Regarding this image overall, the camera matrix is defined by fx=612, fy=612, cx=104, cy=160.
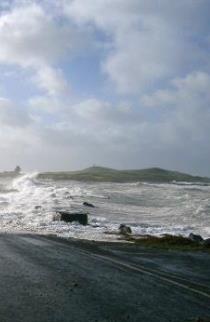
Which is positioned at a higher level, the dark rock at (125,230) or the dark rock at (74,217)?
the dark rock at (74,217)

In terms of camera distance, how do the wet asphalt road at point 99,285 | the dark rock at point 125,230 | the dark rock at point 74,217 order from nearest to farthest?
1. the wet asphalt road at point 99,285
2. the dark rock at point 125,230
3. the dark rock at point 74,217

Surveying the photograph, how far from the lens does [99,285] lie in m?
11.1

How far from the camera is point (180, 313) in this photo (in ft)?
28.8

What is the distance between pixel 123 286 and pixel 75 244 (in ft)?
31.9

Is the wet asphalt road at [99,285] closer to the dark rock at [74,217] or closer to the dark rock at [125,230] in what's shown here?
the dark rock at [125,230]

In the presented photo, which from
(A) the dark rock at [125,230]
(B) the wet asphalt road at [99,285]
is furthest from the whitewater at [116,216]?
(B) the wet asphalt road at [99,285]

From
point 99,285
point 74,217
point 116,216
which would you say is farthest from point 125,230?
point 99,285

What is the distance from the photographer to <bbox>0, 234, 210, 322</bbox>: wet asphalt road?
859 centimetres

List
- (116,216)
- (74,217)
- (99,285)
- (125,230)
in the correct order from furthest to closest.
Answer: (116,216)
(74,217)
(125,230)
(99,285)

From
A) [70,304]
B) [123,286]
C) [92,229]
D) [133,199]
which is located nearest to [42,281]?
[123,286]

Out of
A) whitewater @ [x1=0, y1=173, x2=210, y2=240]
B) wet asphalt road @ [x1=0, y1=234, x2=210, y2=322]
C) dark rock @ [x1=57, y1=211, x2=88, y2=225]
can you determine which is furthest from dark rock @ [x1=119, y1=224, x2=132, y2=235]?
wet asphalt road @ [x1=0, y1=234, x2=210, y2=322]

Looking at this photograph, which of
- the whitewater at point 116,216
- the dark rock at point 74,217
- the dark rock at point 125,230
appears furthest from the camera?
the dark rock at point 74,217

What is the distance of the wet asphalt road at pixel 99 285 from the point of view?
8.59 m

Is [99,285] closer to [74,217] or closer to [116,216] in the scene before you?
[74,217]
